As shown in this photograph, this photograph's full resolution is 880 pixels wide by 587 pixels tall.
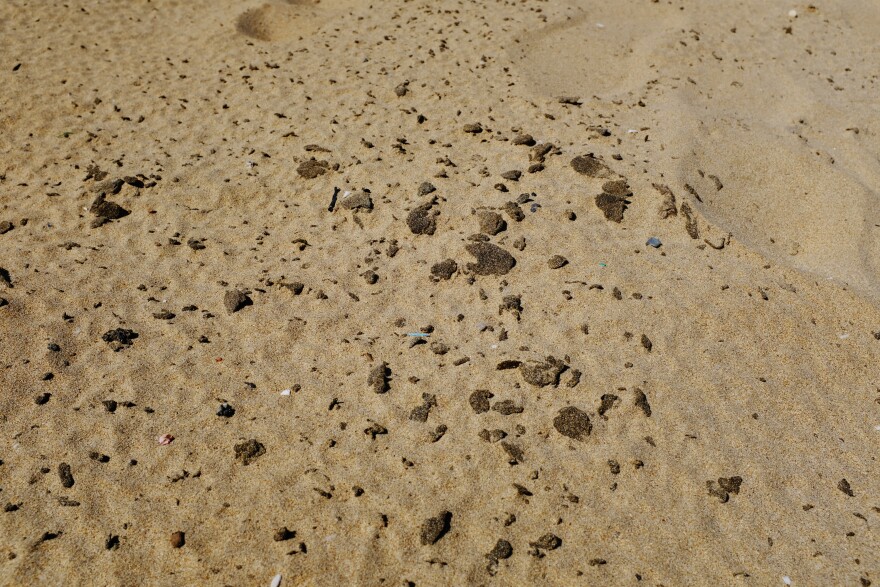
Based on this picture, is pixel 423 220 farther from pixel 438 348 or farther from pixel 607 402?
pixel 607 402

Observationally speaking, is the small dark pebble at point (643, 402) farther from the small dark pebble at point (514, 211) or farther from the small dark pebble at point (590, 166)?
the small dark pebble at point (590, 166)

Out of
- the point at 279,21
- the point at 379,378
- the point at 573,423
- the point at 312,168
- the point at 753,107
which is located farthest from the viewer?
the point at 279,21

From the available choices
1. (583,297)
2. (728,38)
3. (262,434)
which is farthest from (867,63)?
(262,434)

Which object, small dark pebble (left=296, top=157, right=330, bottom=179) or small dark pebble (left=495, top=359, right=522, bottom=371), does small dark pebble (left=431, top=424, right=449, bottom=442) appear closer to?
small dark pebble (left=495, top=359, right=522, bottom=371)

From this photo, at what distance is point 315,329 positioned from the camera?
355 cm

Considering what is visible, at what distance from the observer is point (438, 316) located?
3.62 meters

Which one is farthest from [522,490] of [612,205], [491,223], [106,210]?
[106,210]

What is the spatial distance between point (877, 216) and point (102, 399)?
4853 mm

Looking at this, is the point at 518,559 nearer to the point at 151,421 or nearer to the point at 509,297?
the point at 509,297

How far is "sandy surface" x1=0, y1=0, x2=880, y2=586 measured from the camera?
2.67 meters

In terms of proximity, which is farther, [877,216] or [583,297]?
[877,216]

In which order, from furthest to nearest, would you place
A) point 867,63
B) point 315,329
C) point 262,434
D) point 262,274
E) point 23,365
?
point 867,63 → point 262,274 → point 315,329 → point 23,365 → point 262,434

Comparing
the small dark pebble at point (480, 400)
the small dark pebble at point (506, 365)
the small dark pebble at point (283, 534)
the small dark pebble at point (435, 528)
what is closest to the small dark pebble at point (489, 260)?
the small dark pebble at point (506, 365)

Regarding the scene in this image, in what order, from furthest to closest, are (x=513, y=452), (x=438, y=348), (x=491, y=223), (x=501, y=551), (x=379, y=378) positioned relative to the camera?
1. (x=491, y=223)
2. (x=438, y=348)
3. (x=379, y=378)
4. (x=513, y=452)
5. (x=501, y=551)
